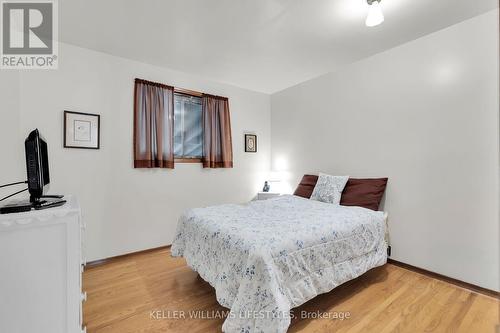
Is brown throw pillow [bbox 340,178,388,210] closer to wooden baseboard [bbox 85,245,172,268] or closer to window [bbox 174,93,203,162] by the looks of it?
window [bbox 174,93,203,162]

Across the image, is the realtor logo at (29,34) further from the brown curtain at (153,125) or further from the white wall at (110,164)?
the brown curtain at (153,125)

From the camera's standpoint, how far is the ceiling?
193cm

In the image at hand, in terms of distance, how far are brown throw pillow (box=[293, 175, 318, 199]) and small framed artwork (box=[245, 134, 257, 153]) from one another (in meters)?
1.11

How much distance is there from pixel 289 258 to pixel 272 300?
28cm

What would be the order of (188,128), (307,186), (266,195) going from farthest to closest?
(266,195) < (188,128) < (307,186)

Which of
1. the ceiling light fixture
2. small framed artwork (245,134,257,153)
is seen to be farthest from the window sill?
the ceiling light fixture

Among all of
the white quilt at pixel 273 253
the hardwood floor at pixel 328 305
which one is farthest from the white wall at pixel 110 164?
the white quilt at pixel 273 253

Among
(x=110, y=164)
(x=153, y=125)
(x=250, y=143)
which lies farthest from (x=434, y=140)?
(x=110, y=164)

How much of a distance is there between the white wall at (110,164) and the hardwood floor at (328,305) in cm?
59

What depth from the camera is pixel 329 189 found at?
2.87 m

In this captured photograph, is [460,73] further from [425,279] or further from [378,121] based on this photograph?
[425,279]

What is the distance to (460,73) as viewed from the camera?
2143 mm

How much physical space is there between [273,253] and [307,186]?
2.03 meters

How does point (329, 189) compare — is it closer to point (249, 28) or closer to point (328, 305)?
point (328, 305)
